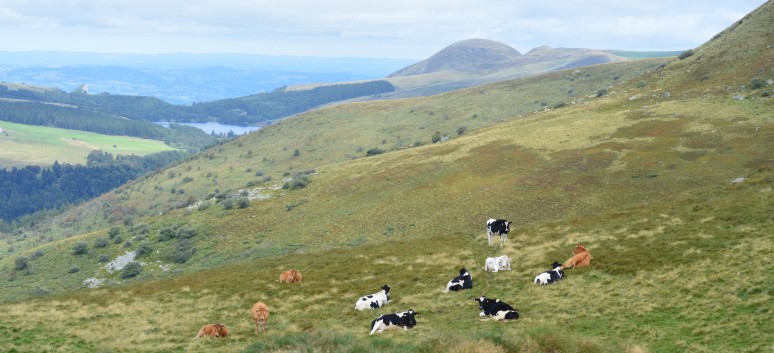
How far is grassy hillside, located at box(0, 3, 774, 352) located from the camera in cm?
1834

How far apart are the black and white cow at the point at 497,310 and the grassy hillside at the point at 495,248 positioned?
2.67 ft

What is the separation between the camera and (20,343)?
70.5 feet

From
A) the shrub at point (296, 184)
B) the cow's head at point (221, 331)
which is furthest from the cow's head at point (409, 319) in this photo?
the shrub at point (296, 184)

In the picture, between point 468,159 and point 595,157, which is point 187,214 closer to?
point 468,159

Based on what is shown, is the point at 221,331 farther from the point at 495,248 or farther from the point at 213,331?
the point at 495,248

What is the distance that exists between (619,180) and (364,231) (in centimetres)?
2507

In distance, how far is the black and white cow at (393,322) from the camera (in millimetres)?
20094

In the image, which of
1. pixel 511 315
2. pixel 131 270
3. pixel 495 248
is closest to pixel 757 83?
pixel 495 248

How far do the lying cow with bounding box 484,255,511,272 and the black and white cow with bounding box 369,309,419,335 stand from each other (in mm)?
8976

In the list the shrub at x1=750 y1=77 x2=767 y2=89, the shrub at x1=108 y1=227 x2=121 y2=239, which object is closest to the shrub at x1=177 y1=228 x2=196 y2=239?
the shrub at x1=108 y1=227 x2=121 y2=239

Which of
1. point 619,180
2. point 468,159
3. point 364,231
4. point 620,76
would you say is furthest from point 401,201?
point 620,76

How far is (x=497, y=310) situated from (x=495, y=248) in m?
14.0

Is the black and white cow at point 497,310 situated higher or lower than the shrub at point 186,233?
higher

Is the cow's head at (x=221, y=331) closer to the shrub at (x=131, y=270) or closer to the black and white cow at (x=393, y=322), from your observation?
the black and white cow at (x=393, y=322)
